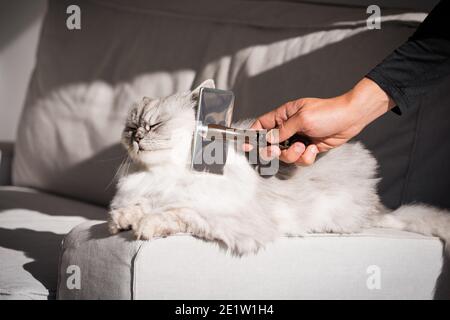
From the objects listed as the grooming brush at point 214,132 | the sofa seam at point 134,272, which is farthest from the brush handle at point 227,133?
the sofa seam at point 134,272

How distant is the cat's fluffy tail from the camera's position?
1332 mm

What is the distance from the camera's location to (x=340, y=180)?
1442 millimetres

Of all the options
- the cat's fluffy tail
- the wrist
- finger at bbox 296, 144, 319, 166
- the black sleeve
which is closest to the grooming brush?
finger at bbox 296, 144, 319, 166

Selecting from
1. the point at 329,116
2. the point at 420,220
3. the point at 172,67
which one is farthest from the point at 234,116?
the point at 420,220

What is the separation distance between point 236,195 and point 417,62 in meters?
0.57

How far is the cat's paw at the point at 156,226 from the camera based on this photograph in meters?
1.06

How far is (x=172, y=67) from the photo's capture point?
2.12 m

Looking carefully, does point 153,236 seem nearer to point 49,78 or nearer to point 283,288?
point 283,288

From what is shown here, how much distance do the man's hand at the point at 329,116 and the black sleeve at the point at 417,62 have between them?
1.2 inches

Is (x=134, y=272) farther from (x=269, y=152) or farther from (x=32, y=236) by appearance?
(x=32, y=236)

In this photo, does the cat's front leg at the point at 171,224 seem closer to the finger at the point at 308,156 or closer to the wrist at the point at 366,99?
the finger at the point at 308,156

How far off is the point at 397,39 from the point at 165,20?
1001 millimetres
